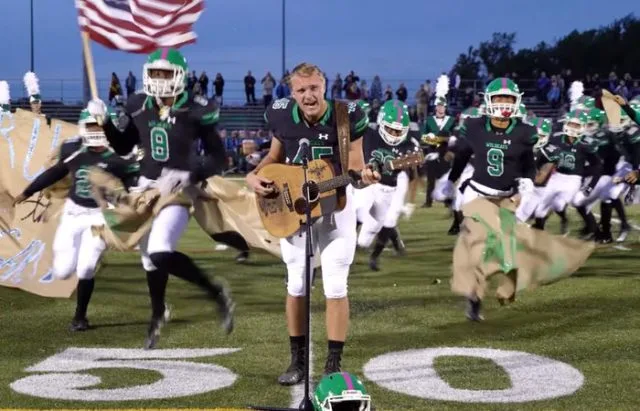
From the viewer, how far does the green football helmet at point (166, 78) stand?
6.78 metres

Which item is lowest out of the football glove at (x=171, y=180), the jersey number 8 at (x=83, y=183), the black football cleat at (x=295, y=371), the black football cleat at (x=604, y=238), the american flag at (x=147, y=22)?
the black football cleat at (x=604, y=238)

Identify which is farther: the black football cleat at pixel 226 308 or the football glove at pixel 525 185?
the football glove at pixel 525 185

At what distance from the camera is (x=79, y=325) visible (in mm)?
7902

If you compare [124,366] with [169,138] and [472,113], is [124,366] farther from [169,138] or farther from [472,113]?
[472,113]

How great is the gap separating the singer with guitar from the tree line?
56.5m

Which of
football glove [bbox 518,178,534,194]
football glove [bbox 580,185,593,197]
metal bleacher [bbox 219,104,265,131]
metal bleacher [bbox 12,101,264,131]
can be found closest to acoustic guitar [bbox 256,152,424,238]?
football glove [bbox 518,178,534,194]

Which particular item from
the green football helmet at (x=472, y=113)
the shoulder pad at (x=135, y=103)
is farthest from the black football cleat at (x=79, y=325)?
the green football helmet at (x=472, y=113)

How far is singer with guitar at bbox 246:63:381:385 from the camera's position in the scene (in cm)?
593

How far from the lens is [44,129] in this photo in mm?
10281

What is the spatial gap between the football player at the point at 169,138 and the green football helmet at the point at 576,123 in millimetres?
6834

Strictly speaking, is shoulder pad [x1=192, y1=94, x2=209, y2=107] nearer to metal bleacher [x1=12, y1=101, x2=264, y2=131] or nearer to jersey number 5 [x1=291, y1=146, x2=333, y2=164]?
jersey number 5 [x1=291, y1=146, x2=333, y2=164]

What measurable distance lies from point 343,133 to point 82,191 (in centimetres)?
307

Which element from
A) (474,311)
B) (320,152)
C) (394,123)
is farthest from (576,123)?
(320,152)

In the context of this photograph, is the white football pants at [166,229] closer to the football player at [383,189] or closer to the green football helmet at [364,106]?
the green football helmet at [364,106]
